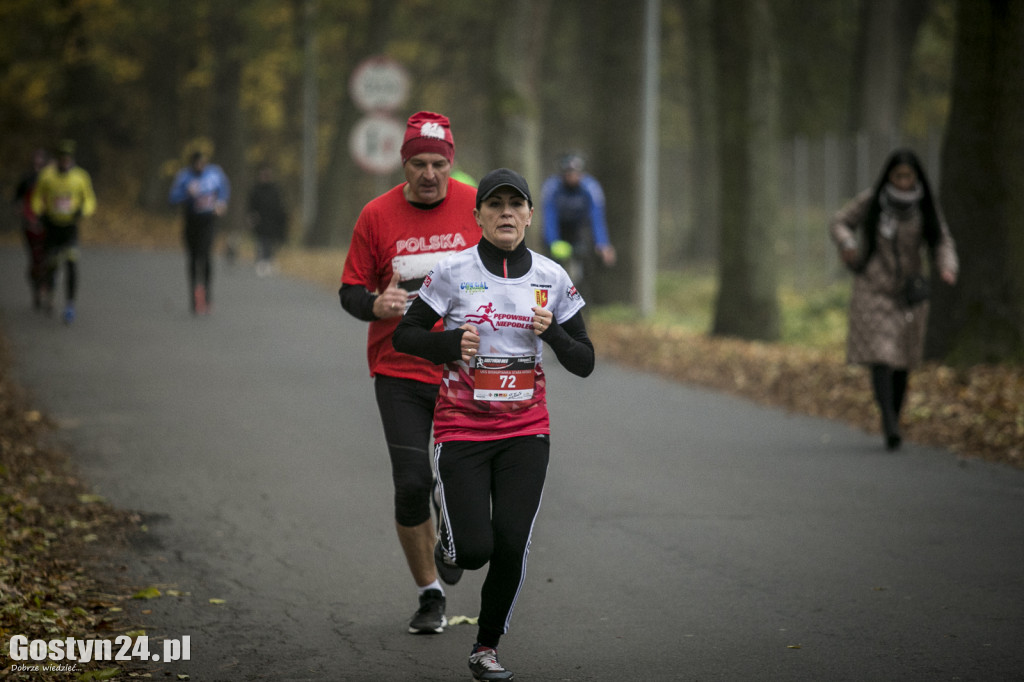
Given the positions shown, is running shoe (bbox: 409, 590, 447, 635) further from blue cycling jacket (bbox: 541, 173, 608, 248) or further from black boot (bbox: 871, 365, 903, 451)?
blue cycling jacket (bbox: 541, 173, 608, 248)

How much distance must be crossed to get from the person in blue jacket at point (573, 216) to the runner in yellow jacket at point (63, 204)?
6031 millimetres

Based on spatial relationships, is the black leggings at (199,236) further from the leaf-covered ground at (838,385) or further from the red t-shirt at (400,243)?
the red t-shirt at (400,243)

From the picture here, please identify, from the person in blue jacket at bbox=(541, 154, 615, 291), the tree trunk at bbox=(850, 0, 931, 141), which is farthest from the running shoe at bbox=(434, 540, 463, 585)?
the tree trunk at bbox=(850, 0, 931, 141)

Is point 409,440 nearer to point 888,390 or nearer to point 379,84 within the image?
point 888,390

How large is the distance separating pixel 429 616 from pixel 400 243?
5.13ft

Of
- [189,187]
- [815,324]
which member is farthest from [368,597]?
[815,324]

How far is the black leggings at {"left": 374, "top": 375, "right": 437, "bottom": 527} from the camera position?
591cm

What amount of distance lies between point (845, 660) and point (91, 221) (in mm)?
43142

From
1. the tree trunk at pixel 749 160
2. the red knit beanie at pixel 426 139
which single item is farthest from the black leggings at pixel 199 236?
the red knit beanie at pixel 426 139

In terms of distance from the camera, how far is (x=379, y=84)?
77.5 feet

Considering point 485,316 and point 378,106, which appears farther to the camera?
point 378,106

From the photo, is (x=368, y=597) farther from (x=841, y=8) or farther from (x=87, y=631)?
(x=841, y=8)

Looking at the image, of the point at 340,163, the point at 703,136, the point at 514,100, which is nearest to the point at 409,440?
the point at 514,100

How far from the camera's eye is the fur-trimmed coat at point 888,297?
407 inches
